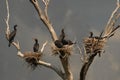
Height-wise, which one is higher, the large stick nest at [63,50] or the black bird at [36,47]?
the large stick nest at [63,50]

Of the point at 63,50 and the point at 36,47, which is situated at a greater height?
the point at 63,50

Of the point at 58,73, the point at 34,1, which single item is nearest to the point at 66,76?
the point at 58,73

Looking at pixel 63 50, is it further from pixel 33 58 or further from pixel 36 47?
pixel 36 47

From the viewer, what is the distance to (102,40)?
73.3 feet

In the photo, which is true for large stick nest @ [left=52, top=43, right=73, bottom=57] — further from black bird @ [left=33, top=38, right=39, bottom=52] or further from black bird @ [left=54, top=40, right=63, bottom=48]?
black bird @ [left=33, top=38, right=39, bottom=52]

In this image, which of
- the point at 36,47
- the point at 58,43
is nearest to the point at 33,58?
the point at 58,43

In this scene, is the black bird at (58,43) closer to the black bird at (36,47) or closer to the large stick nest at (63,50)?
the large stick nest at (63,50)

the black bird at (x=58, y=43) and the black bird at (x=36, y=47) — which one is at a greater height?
the black bird at (x=58, y=43)

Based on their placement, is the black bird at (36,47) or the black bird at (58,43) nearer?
the black bird at (58,43)

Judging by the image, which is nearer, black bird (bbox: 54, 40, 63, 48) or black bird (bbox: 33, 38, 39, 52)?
black bird (bbox: 54, 40, 63, 48)

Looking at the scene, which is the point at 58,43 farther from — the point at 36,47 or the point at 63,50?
the point at 36,47

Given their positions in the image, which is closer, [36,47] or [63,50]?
[63,50]

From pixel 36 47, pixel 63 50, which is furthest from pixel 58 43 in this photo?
pixel 36 47

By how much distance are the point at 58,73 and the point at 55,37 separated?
218 centimetres
